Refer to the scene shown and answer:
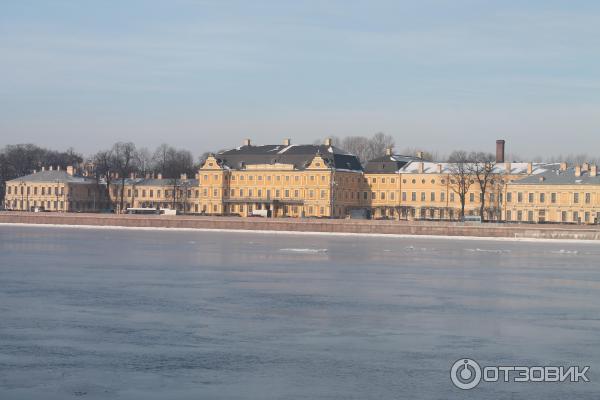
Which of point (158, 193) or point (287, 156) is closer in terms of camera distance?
point (287, 156)

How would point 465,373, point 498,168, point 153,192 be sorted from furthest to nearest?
1. point 153,192
2. point 498,168
3. point 465,373

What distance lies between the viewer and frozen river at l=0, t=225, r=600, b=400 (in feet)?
53.9

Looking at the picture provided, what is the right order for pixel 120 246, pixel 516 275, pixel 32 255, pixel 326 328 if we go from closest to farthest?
pixel 326 328 < pixel 516 275 < pixel 32 255 < pixel 120 246

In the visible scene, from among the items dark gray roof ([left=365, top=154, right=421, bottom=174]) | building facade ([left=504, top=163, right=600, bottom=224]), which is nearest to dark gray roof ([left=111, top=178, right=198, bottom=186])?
dark gray roof ([left=365, top=154, right=421, bottom=174])

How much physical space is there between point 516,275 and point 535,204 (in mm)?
57085

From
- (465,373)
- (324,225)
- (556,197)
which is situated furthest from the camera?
(556,197)

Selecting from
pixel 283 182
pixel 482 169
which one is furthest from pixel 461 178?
pixel 283 182

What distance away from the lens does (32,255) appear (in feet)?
145

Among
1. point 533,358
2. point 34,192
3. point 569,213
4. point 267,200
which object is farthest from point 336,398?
point 34,192

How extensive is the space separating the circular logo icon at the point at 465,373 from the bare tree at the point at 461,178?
257 ft

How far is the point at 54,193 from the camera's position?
11894cm

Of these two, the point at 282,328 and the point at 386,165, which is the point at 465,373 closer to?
the point at 282,328

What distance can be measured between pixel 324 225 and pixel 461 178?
2129 centimetres

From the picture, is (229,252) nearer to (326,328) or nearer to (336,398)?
(326,328)
